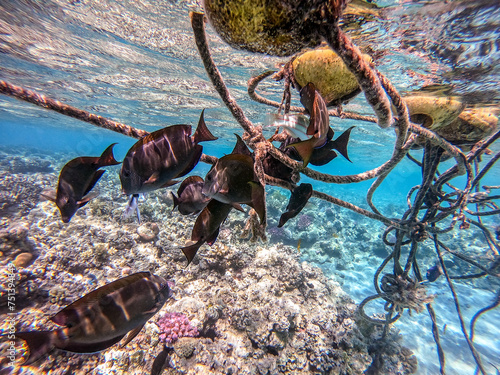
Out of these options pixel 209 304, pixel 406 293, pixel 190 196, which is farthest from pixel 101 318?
pixel 406 293

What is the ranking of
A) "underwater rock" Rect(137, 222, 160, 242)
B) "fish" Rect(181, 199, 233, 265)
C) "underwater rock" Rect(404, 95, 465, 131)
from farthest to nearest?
1. "underwater rock" Rect(137, 222, 160, 242)
2. "underwater rock" Rect(404, 95, 465, 131)
3. "fish" Rect(181, 199, 233, 265)

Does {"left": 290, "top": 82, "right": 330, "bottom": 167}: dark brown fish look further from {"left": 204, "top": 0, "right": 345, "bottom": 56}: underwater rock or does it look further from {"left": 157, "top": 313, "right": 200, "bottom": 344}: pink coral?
{"left": 157, "top": 313, "right": 200, "bottom": 344}: pink coral

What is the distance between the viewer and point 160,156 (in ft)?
4.66

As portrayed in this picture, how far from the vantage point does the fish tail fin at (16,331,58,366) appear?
1488 mm

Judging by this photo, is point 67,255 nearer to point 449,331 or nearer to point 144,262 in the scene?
point 144,262

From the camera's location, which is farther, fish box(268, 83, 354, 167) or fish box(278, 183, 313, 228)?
fish box(278, 183, 313, 228)

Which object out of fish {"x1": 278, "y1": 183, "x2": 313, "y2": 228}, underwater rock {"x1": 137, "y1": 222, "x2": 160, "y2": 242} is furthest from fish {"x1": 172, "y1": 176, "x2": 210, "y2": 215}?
underwater rock {"x1": 137, "y1": 222, "x2": 160, "y2": 242}

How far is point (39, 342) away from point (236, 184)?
6.28 ft

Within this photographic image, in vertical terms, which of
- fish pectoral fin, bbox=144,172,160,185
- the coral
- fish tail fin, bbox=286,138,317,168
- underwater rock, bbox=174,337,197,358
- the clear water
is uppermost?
the clear water

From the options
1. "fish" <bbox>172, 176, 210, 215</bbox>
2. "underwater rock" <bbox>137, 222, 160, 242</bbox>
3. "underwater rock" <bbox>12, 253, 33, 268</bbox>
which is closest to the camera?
"fish" <bbox>172, 176, 210, 215</bbox>

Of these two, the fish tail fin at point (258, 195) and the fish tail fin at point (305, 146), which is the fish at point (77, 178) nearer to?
the fish tail fin at point (258, 195)

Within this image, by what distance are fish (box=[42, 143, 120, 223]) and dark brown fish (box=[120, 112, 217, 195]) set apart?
0.23m

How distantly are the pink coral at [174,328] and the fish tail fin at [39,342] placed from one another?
2851mm

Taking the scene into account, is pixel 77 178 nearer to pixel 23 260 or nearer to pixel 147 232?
pixel 23 260
